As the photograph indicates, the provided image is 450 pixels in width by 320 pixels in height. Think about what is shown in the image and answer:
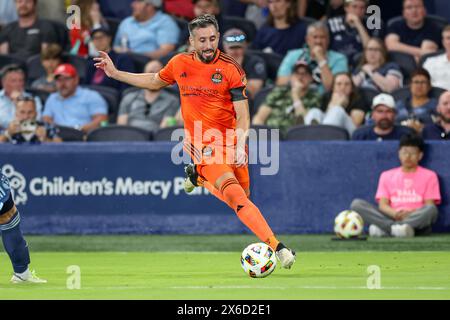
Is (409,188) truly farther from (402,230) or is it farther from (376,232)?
(376,232)

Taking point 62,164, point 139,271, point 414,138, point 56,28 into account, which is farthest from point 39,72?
point 139,271

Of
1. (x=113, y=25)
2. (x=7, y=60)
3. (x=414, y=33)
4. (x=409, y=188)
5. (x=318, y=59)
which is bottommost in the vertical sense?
(x=409, y=188)

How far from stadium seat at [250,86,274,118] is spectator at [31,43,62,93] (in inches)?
147

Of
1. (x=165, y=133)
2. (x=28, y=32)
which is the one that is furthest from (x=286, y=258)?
(x=28, y=32)

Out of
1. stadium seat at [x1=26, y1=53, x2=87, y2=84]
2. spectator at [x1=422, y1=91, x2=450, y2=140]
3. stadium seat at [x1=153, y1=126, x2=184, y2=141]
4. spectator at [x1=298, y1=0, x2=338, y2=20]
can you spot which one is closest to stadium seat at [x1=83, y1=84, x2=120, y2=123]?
stadium seat at [x1=26, y1=53, x2=87, y2=84]

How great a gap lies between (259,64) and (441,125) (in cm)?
→ 358

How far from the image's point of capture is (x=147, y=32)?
2155cm

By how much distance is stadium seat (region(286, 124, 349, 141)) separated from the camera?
1822 centimetres

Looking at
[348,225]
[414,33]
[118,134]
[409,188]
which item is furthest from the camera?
[414,33]

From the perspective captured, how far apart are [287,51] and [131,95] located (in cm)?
305

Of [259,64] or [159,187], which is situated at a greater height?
[259,64]

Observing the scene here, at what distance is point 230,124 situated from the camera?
1295 cm

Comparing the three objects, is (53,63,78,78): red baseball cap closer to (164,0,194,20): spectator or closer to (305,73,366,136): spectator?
(164,0,194,20): spectator

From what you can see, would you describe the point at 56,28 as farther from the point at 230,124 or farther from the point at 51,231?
the point at 230,124
